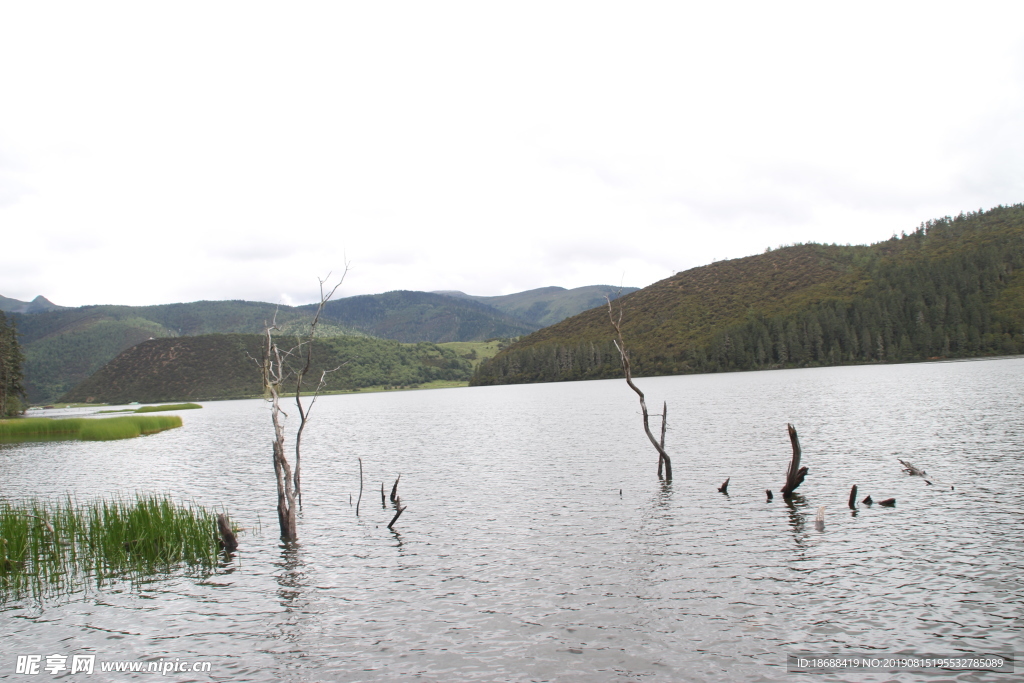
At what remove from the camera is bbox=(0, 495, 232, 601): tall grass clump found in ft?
70.9

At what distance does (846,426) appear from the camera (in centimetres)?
5853

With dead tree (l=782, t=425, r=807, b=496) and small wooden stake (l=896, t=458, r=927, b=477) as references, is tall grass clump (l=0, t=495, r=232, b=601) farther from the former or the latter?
small wooden stake (l=896, t=458, r=927, b=477)

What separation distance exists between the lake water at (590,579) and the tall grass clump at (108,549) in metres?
1.55

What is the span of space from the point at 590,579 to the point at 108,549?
717 inches

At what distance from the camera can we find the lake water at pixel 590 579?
14.7 m

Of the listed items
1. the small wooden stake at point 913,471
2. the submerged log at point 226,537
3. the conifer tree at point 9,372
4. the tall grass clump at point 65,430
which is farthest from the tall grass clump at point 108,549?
the conifer tree at point 9,372

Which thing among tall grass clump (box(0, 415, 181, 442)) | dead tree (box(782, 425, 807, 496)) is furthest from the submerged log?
tall grass clump (box(0, 415, 181, 442))

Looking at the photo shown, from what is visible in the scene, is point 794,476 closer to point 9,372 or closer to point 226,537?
point 226,537

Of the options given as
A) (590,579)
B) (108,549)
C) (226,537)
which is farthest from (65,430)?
(590,579)

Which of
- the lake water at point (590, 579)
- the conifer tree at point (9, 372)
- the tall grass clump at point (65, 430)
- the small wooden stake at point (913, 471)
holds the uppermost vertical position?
the conifer tree at point (9, 372)

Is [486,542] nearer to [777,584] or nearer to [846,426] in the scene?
[777,584]

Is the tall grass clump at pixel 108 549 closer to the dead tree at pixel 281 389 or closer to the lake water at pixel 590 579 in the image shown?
the lake water at pixel 590 579

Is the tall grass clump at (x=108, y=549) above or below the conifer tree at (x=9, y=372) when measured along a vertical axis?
below

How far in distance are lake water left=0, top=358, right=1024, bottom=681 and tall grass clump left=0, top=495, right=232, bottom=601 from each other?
1552mm
